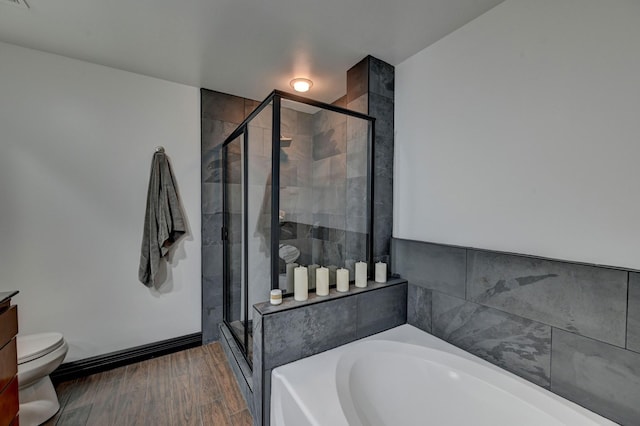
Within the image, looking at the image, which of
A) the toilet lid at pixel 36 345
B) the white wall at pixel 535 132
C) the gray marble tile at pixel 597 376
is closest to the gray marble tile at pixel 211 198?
the toilet lid at pixel 36 345

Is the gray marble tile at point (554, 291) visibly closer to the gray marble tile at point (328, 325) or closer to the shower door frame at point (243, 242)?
the gray marble tile at point (328, 325)

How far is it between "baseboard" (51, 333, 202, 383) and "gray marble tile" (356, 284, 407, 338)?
68.0 inches

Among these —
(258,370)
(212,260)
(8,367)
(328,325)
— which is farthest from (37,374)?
(328,325)

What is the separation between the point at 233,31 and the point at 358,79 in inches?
37.7

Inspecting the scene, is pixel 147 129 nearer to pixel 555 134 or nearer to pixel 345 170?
pixel 345 170

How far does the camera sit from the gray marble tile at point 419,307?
1766mm

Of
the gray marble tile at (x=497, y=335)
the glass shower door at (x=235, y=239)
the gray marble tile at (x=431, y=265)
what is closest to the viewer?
the gray marble tile at (x=497, y=335)

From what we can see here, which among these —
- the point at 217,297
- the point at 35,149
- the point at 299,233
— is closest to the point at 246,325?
the point at 217,297

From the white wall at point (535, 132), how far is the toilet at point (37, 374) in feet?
8.44

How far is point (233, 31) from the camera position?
168 centimetres

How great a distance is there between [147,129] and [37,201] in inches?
36.6

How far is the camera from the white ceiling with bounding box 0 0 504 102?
1.47m

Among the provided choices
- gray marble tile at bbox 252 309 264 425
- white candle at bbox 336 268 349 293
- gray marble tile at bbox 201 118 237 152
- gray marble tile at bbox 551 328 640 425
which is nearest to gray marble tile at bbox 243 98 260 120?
gray marble tile at bbox 201 118 237 152

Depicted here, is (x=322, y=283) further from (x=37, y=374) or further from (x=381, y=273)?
(x=37, y=374)
